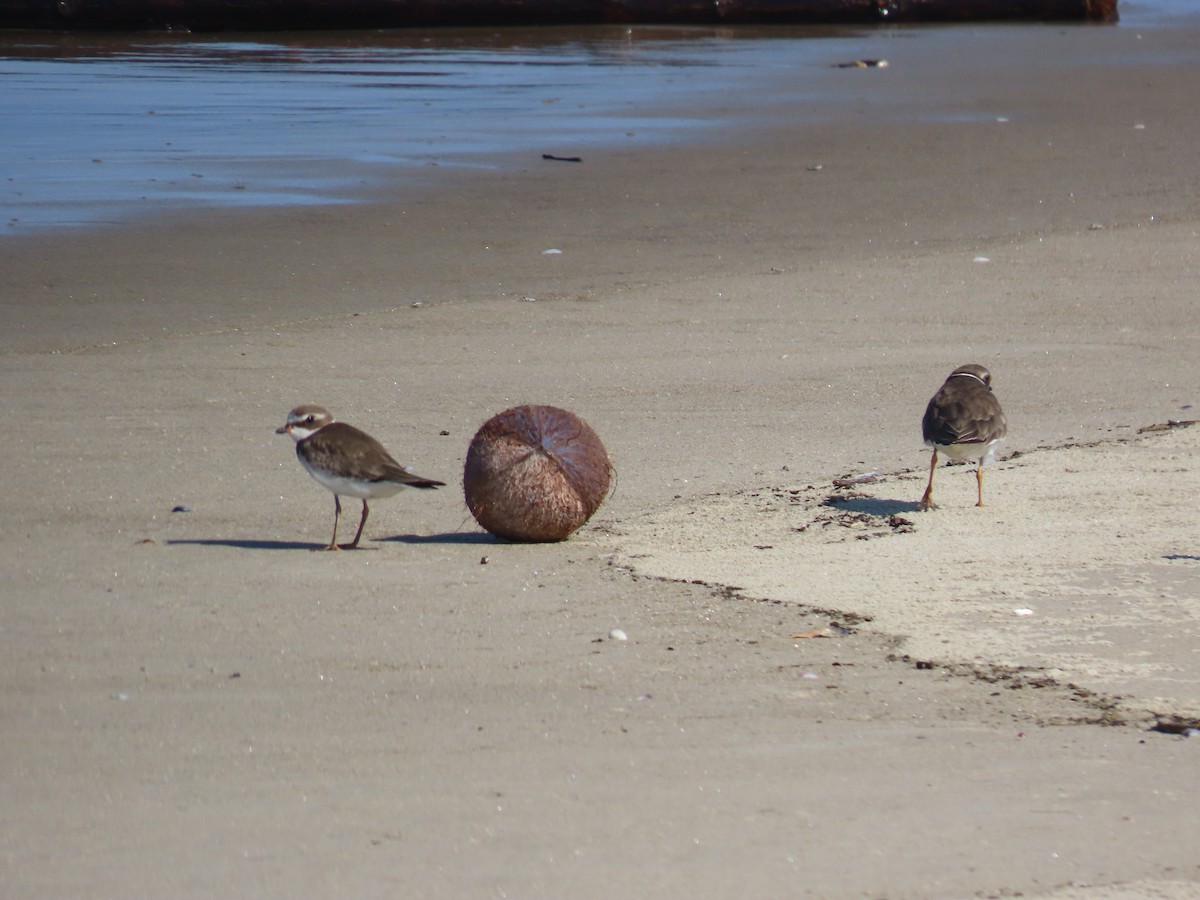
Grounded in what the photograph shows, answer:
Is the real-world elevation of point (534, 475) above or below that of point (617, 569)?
above

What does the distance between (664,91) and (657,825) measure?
1776 centimetres

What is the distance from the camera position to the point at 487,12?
28.0 meters

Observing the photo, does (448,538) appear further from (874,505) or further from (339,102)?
(339,102)

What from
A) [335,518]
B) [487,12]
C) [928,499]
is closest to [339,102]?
[487,12]

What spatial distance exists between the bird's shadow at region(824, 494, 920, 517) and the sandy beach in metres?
0.03

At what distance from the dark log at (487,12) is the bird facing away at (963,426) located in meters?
21.2

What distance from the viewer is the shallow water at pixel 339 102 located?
603 inches

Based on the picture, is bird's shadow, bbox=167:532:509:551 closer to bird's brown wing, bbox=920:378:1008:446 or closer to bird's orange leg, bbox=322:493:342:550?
bird's orange leg, bbox=322:493:342:550

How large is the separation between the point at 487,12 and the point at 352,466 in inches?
881

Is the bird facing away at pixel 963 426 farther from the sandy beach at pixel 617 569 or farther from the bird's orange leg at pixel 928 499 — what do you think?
the sandy beach at pixel 617 569

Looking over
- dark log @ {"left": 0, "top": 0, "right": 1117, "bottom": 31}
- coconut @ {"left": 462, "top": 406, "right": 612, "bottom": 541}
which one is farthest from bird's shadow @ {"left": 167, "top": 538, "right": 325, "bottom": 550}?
dark log @ {"left": 0, "top": 0, "right": 1117, "bottom": 31}

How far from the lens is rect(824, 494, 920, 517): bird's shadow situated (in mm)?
7219

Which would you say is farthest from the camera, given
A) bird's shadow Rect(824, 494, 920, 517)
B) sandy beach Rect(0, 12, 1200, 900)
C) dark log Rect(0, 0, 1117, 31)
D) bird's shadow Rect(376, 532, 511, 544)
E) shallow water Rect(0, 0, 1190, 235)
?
dark log Rect(0, 0, 1117, 31)

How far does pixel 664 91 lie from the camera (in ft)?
69.5
